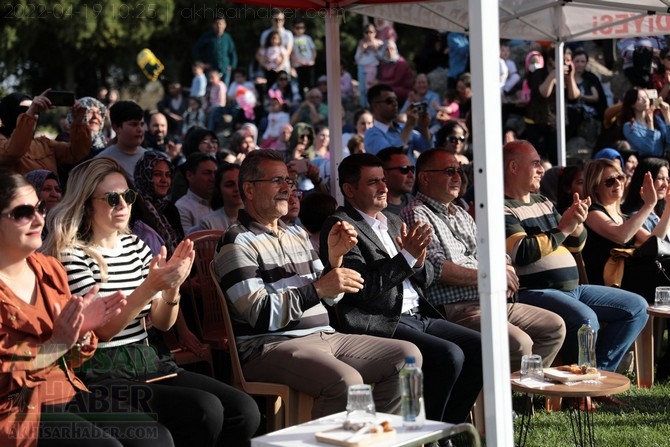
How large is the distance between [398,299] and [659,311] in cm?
205

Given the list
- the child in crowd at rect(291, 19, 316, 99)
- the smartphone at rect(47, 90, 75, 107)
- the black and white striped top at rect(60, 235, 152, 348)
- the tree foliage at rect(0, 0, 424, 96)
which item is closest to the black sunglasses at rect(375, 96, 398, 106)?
the smartphone at rect(47, 90, 75, 107)

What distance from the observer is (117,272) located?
4.23m

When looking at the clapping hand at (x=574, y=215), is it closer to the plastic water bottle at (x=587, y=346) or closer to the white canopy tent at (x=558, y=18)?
the plastic water bottle at (x=587, y=346)

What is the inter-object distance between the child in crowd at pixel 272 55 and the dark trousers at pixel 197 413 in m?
12.0

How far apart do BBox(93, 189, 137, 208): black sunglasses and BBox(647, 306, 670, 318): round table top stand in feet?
11.7

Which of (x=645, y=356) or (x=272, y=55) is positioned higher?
(x=272, y=55)

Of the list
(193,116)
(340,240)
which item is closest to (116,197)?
(340,240)

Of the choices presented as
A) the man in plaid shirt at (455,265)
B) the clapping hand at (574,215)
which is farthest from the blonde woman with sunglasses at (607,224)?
the man in plaid shirt at (455,265)

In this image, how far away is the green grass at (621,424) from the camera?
5203mm

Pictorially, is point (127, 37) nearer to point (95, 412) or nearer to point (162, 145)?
point (162, 145)

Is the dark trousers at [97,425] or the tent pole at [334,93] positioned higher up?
the tent pole at [334,93]

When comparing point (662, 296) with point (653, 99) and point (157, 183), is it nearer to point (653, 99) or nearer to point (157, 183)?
point (157, 183)

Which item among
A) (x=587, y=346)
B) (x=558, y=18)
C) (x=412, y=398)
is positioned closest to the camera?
(x=412, y=398)

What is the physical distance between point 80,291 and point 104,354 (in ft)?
0.97
